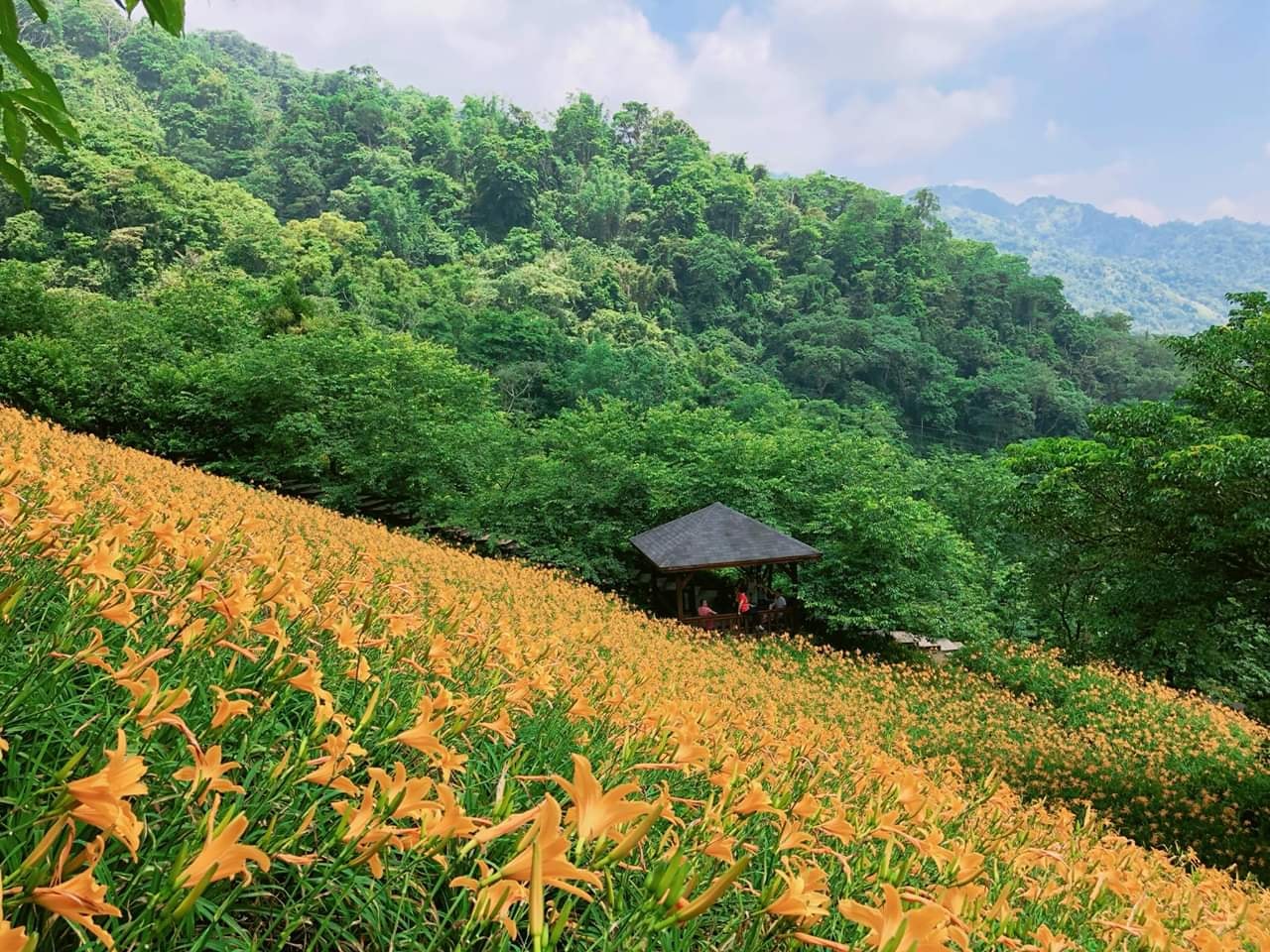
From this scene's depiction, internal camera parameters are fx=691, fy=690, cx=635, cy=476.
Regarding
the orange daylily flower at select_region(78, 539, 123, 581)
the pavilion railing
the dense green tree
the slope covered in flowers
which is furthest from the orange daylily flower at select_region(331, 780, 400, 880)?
the pavilion railing

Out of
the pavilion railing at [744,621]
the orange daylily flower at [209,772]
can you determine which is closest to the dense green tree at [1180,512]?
the pavilion railing at [744,621]

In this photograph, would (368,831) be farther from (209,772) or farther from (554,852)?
(554,852)

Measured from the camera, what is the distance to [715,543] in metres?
11.7

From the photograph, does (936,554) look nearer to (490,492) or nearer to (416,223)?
(490,492)

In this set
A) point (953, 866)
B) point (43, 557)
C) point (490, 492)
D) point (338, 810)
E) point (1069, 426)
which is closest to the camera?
point (338, 810)

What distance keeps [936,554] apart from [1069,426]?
35134mm

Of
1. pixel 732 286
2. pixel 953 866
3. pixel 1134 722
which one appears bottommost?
pixel 1134 722

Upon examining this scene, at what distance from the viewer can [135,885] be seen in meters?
0.91

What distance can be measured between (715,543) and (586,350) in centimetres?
2342

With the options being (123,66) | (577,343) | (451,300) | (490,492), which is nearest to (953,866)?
(490,492)

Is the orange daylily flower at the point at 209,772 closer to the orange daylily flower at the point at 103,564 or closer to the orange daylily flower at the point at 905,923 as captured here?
the orange daylily flower at the point at 103,564

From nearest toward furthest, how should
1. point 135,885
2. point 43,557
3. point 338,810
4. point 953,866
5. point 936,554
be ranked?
point 135,885 → point 338,810 → point 953,866 → point 43,557 → point 936,554

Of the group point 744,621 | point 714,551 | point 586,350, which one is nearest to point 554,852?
point 714,551

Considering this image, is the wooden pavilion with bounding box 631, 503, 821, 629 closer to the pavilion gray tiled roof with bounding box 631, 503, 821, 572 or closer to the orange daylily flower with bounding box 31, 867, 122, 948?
the pavilion gray tiled roof with bounding box 631, 503, 821, 572
